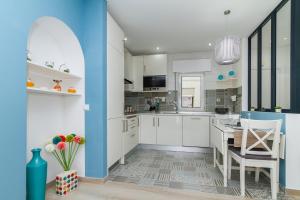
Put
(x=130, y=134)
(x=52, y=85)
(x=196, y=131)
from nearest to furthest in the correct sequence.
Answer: (x=52, y=85) → (x=130, y=134) → (x=196, y=131)

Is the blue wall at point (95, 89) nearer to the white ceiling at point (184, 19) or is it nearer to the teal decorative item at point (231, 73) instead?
the white ceiling at point (184, 19)

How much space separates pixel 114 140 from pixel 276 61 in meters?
2.86

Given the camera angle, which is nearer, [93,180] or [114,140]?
[93,180]

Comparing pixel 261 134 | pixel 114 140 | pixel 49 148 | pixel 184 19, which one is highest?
pixel 184 19

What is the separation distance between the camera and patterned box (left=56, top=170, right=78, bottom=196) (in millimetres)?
1984

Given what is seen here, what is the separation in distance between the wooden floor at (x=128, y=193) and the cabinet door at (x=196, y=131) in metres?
1.83

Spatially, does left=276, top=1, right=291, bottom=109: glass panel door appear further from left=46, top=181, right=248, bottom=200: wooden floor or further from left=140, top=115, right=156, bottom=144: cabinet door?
Answer: left=140, top=115, right=156, bottom=144: cabinet door

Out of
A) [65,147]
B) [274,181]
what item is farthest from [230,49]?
[65,147]

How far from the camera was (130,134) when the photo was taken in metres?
3.49

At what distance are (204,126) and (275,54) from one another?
1936 mm

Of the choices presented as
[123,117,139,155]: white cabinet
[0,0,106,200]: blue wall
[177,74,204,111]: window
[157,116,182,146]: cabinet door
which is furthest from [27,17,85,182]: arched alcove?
[177,74,204,111]: window

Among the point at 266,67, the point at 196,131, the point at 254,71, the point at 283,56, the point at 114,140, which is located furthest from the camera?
the point at 196,131

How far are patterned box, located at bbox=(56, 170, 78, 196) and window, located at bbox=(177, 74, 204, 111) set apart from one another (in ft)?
10.5

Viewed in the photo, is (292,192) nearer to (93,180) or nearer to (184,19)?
(93,180)
